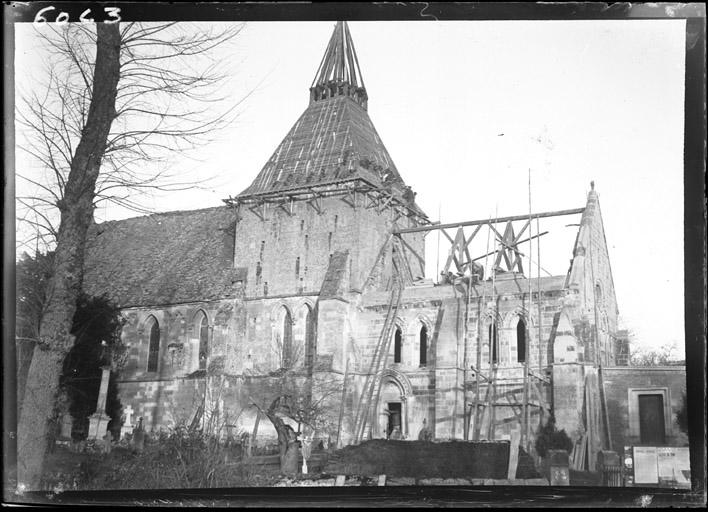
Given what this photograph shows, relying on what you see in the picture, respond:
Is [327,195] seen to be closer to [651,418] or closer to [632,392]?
[632,392]

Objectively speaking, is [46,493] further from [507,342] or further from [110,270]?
[110,270]

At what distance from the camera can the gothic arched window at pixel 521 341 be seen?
29266 mm

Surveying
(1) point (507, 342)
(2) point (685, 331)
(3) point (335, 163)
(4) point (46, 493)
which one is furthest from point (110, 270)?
(2) point (685, 331)

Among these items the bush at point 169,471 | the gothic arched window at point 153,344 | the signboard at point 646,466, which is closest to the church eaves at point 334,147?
the gothic arched window at point 153,344

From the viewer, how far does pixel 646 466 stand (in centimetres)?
1573

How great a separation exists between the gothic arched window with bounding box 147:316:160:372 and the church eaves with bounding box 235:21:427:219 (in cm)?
747

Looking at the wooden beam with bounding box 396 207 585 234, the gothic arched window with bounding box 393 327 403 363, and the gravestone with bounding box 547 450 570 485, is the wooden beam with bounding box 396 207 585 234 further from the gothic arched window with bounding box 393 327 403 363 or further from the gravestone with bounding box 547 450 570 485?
the gravestone with bounding box 547 450 570 485

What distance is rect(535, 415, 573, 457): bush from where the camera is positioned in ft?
86.3

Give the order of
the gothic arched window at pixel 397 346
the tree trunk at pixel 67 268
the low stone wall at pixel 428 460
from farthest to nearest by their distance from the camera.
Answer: the gothic arched window at pixel 397 346 → the low stone wall at pixel 428 460 → the tree trunk at pixel 67 268

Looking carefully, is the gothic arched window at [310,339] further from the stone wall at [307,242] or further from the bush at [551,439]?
the bush at [551,439]

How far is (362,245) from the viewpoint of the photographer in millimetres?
33344

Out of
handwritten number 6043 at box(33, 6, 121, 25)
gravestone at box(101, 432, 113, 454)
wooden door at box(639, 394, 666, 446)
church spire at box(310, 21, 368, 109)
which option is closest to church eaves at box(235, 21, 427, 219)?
church spire at box(310, 21, 368, 109)

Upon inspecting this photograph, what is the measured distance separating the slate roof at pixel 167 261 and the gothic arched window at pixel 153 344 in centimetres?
103

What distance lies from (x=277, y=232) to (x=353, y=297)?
188 inches
